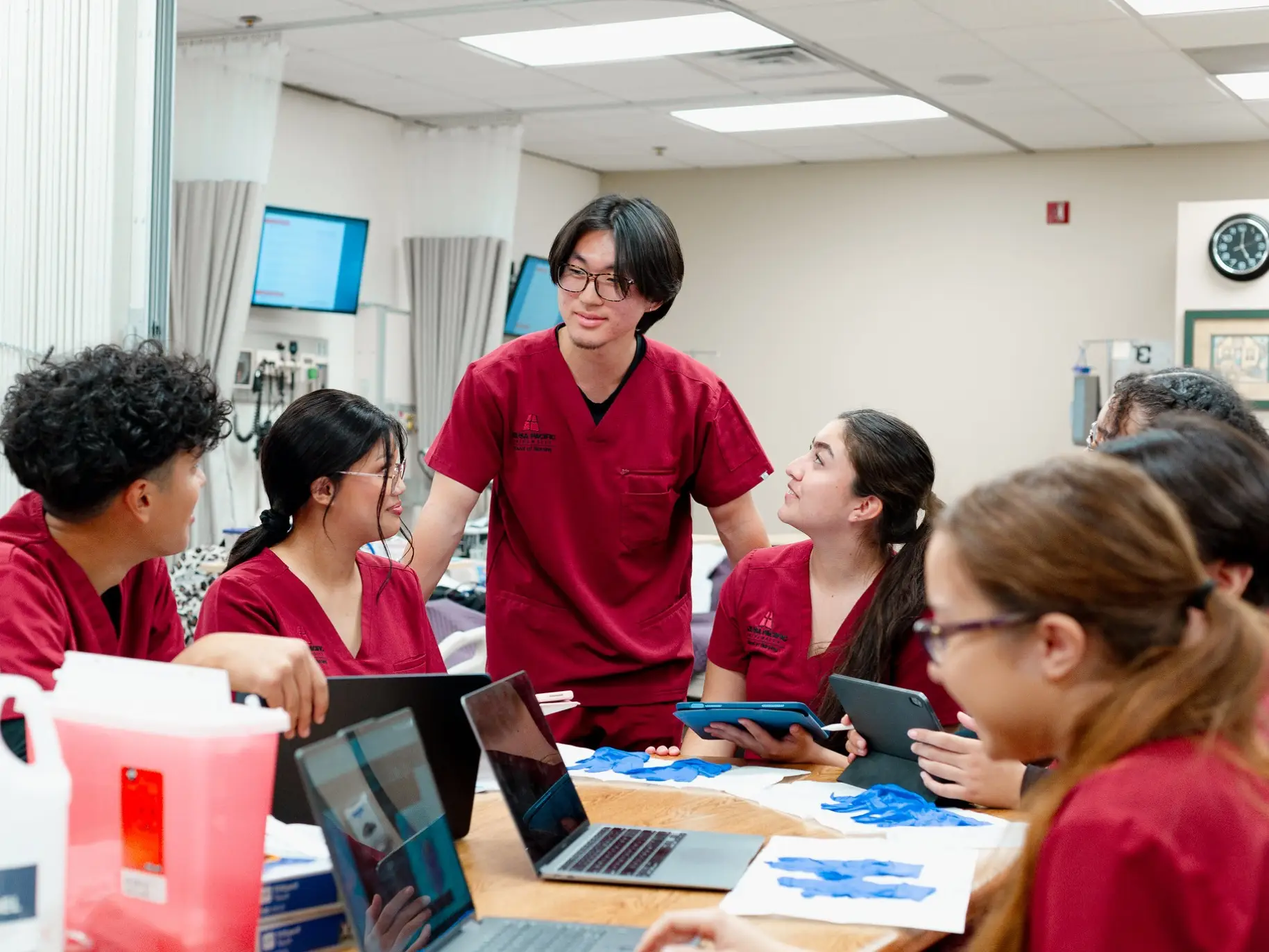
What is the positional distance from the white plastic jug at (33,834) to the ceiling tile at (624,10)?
427 cm

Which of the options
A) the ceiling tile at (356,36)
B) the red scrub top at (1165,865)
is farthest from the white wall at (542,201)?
the red scrub top at (1165,865)

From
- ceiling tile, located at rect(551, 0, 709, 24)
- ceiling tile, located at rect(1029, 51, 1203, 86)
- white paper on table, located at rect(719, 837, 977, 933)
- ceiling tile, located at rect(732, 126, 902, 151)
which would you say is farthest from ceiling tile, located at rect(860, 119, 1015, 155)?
white paper on table, located at rect(719, 837, 977, 933)

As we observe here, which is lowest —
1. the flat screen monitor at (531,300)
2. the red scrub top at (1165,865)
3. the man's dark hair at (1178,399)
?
the red scrub top at (1165,865)

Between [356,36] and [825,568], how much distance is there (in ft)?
12.3

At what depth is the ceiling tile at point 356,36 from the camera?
17.5 ft

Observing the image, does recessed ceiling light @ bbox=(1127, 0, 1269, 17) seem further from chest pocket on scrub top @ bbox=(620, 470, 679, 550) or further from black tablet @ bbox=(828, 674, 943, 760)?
black tablet @ bbox=(828, 674, 943, 760)

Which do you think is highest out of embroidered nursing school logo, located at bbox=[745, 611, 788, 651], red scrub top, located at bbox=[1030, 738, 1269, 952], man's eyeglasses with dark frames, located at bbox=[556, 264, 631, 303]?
man's eyeglasses with dark frames, located at bbox=[556, 264, 631, 303]

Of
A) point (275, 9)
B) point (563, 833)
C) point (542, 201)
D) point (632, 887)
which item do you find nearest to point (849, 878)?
point (632, 887)

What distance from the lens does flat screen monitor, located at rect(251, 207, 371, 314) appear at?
6207 millimetres

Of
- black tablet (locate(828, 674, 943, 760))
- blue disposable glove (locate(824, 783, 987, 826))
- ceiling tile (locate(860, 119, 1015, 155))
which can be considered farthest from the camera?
ceiling tile (locate(860, 119, 1015, 155))

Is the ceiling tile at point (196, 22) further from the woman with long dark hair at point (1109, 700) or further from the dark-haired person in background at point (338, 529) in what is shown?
the woman with long dark hair at point (1109, 700)

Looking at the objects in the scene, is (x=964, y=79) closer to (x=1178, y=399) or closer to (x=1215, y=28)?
(x=1215, y=28)

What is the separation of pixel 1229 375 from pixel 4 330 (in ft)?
19.2

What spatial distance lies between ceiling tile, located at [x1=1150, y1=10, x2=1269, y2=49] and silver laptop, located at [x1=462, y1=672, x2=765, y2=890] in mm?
4247
